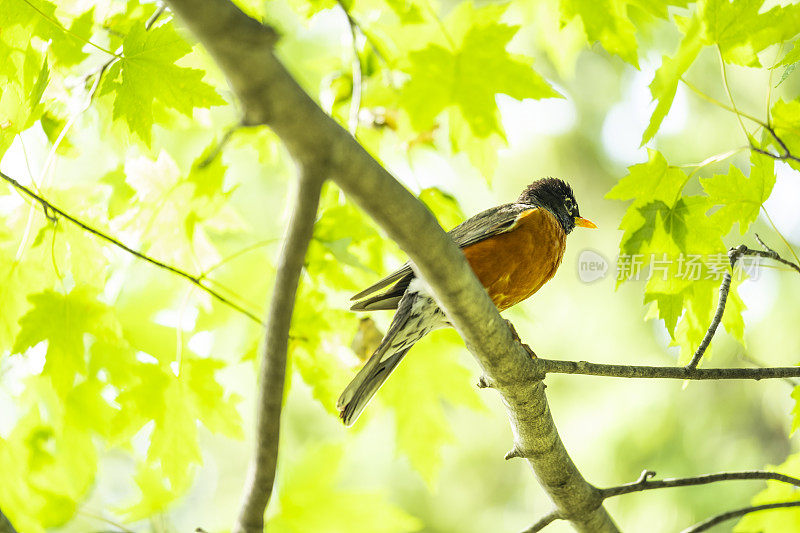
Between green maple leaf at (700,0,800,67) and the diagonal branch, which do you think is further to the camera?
the diagonal branch

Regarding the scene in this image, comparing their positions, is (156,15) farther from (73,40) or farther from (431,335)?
(431,335)

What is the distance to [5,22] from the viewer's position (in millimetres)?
1402

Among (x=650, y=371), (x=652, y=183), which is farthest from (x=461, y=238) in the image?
(x=650, y=371)

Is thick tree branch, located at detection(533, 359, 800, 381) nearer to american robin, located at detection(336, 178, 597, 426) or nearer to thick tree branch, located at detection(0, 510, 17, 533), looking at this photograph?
american robin, located at detection(336, 178, 597, 426)

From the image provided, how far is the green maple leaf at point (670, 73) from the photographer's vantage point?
1.23 m

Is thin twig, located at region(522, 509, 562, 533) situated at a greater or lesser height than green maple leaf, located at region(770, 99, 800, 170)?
lesser

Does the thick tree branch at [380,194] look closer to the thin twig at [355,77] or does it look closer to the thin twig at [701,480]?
the thin twig at [701,480]

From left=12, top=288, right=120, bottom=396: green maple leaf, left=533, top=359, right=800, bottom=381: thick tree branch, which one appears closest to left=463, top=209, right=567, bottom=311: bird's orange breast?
left=533, top=359, right=800, bottom=381: thick tree branch

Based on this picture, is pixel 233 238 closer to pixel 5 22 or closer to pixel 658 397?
pixel 5 22

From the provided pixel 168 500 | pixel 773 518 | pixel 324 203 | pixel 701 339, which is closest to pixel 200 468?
pixel 168 500

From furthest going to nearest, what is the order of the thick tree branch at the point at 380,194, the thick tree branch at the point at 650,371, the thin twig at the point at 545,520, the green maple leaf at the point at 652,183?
the thin twig at the point at 545,520
the green maple leaf at the point at 652,183
the thick tree branch at the point at 650,371
the thick tree branch at the point at 380,194

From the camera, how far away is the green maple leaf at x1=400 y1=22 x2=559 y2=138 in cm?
177

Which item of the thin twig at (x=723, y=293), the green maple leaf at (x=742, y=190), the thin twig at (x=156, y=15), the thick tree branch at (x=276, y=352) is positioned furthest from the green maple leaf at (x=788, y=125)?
the thin twig at (x=156, y=15)

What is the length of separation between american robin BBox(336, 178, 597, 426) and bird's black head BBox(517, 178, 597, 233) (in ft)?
0.79
